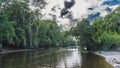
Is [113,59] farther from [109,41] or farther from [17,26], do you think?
[17,26]

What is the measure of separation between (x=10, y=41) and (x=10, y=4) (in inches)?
906

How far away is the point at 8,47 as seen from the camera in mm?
93188

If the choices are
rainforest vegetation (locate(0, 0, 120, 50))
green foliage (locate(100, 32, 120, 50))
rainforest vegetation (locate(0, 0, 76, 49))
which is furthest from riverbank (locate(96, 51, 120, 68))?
rainforest vegetation (locate(0, 0, 76, 49))

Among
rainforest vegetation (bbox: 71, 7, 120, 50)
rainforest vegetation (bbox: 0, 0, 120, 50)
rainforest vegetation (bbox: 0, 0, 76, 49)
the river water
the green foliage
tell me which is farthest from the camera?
rainforest vegetation (bbox: 71, 7, 120, 50)

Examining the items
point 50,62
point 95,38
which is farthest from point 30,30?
point 50,62

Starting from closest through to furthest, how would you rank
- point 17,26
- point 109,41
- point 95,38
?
point 109,41 → point 95,38 → point 17,26

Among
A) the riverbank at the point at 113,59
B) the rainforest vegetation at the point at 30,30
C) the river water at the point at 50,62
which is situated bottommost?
the riverbank at the point at 113,59

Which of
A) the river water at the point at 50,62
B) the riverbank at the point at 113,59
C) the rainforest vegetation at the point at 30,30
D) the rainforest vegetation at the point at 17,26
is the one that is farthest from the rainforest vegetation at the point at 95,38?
the river water at the point at 50,62

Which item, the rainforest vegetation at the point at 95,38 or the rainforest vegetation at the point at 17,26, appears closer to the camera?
the rainforest vegetation at the point at 17,26

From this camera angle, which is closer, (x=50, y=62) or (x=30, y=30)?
(x=50, y=62)

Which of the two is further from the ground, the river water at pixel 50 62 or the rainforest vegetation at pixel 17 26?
the rainforest vegetation at pixel 17 26

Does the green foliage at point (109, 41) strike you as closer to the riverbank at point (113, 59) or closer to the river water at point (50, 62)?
the riverbank at point (113, 59)

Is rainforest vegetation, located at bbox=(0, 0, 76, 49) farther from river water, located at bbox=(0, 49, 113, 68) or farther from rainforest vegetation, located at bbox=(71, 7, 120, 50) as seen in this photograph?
river water, located at bbox=(0, 49, 113, 68)

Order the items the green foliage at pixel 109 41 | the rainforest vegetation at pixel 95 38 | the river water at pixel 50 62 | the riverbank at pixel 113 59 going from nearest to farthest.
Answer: the river water at pixel 50 62, the riverbank at pixel 113 59, the green foliage at pixel 109 41, the rainforest vegetation at pixel 95 38
